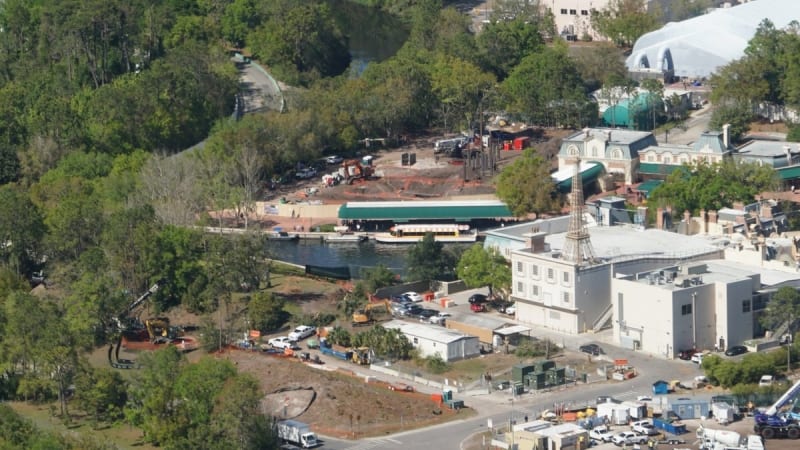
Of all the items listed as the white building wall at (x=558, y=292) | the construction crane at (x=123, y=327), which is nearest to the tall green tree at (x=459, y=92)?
the construction crane at (x=123, y=327)

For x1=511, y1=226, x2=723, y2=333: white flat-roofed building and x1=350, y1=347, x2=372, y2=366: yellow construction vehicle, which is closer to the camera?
x1=350, y1=347, x2=372, y2=366: yellow construction vehicle

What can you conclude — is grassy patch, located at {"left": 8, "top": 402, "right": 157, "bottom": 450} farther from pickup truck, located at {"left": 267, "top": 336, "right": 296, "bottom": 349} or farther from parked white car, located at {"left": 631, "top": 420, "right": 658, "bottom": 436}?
parked white car, located at {"left": 631, "top": 420, "right": 658, "bottom": 436}

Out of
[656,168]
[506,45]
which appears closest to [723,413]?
[656,168]

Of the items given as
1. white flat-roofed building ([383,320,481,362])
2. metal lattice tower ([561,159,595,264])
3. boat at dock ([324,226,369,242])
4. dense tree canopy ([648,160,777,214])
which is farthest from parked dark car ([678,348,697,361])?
boat at dock ([324,226,369,242])

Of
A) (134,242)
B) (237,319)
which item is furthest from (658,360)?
(134,242)

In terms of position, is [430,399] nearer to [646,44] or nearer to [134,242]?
[134,242]

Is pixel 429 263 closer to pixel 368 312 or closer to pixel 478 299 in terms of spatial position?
pixel 478 299

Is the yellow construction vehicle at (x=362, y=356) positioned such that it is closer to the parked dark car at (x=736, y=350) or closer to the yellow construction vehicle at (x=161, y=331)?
the yellow construction vehicle at (x=161, y=331)

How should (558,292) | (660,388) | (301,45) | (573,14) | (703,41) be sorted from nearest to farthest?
(660,388) → (558,292) → (703,41) → (301,45) → (573,14)
